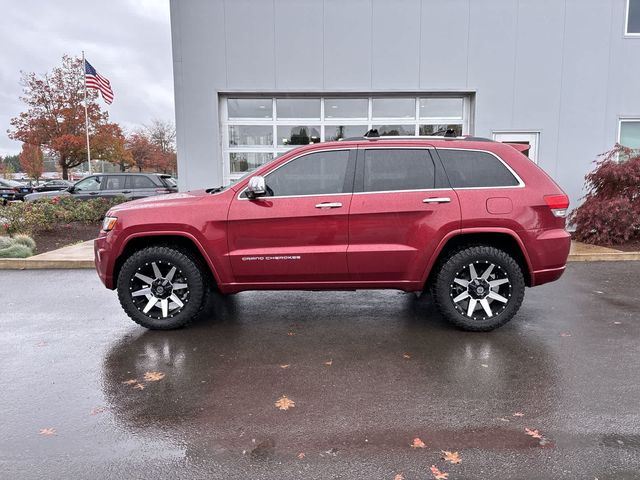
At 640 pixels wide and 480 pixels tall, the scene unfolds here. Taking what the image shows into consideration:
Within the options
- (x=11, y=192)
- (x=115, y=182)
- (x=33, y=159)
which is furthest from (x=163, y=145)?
(x=115, y=182)

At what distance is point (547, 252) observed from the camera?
472 centimetres

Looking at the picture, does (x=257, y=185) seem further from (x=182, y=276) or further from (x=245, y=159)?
(x=245, y=159)

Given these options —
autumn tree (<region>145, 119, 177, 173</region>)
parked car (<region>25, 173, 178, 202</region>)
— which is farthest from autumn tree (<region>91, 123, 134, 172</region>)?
parked car (<region>25, 173, 178, 202</region>)

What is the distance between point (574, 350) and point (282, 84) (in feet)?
28.6

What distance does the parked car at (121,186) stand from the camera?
13836 millimetres

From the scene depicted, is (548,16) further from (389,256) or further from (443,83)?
(389,256)

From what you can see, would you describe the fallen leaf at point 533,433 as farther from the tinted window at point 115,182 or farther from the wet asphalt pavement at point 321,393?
the tinted window at point 115,182

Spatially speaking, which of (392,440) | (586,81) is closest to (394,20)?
(586,81)

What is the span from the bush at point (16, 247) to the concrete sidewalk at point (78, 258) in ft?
0.70

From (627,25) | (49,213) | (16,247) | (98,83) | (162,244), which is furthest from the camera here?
(98,83)

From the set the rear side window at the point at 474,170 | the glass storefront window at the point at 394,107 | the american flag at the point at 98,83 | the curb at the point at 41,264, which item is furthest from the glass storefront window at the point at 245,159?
the american flag at the point at 98,83

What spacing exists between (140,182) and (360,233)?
10998 mm

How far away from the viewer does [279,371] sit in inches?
157

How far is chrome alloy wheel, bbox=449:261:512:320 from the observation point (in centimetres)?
477
